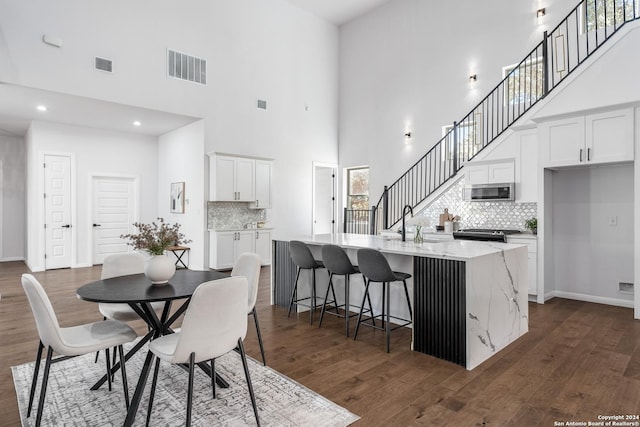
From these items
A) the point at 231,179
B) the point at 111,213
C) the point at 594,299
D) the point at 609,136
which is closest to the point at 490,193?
the point at 609,136

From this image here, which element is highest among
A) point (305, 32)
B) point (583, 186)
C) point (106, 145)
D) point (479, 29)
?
point (305, 32)

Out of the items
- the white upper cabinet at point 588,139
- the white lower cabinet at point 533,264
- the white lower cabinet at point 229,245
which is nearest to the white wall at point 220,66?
the white lower cabinet at point 229,245

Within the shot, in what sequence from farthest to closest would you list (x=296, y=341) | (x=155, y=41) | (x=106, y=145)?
(x=106, y=145), (x=155, y=41), (x=296, y=341)

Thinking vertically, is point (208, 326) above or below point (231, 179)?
below

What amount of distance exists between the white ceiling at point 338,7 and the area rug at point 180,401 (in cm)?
888

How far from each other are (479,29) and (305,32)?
4.20m

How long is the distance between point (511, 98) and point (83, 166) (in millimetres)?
8966

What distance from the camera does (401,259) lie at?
155 inches

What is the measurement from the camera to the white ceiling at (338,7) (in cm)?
911

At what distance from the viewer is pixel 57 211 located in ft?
25.5

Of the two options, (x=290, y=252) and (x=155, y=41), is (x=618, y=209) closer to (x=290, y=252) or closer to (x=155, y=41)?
(x=290, y=252)

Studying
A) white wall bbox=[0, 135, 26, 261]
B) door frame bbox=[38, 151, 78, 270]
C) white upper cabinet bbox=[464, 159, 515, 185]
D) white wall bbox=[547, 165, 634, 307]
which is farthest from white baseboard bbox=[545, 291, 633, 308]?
white wall bbox=[0, 135, 26, 261]

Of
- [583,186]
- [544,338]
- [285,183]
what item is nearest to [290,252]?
[544,338]

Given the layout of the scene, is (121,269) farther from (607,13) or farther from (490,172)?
(607,13)
